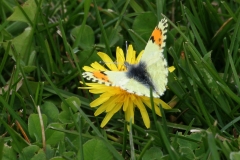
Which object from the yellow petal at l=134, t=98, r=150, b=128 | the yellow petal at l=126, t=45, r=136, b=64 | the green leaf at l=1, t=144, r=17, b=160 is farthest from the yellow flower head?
the green leaf at l=1, t=144, r=17, b=160

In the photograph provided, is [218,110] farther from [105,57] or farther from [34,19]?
[34,19]

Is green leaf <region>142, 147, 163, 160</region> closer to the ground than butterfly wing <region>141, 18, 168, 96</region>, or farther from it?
closer to the ground

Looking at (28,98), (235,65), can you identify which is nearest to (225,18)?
(235,65)

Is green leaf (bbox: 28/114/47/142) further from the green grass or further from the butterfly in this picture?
the butterfly

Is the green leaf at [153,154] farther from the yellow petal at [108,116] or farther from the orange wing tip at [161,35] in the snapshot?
the orange wing tip at [161,35]

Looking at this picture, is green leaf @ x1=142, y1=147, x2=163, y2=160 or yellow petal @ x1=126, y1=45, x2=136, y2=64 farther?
yellow petal @ x1=126, y1=45, x2=136, y2=64

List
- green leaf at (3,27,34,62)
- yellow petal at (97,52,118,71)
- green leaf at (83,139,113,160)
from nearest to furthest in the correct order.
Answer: green leaf at (83,139,113,160) < yellow petal at (97,52,118,71) < green leaf at (3,27,34,62)

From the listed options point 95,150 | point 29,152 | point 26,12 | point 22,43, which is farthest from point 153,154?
point 26,12
